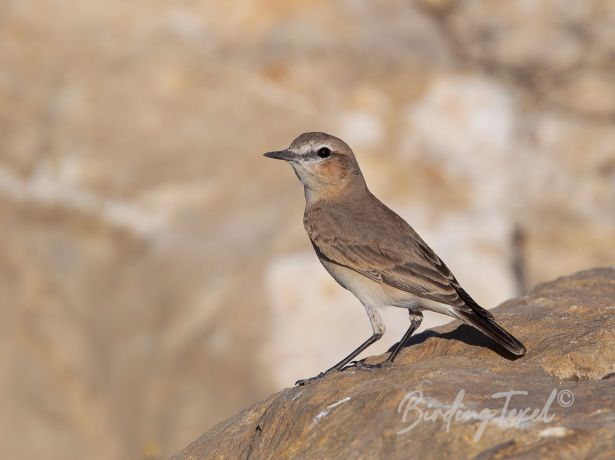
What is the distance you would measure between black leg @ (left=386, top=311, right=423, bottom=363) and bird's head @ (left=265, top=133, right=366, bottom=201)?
1.39m

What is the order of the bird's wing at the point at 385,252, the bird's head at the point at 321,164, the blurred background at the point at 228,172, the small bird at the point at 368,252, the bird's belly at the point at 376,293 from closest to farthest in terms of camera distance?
the small bird at the point at 368,252
the bird's wing at the point at 385,252
the bird's belly at the point at 376,293
the bird's head at the point at 321,164
the blurred background at the point at 228,172

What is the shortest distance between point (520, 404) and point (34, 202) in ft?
33.2

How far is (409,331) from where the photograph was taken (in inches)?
281

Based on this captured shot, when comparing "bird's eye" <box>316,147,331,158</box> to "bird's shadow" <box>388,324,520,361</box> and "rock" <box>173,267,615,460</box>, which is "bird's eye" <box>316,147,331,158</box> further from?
"rock" <box>173,267,615,460</box>

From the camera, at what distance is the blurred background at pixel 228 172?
41.4 ft

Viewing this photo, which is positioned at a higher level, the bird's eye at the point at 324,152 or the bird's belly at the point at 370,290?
the bird's eye at the point at 324,152

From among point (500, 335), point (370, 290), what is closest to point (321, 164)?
point (370, 290)

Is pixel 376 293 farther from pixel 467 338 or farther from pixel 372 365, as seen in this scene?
pixel 372 365

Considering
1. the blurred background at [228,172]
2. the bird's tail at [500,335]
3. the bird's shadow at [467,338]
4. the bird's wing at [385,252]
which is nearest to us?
the bird's tail at [500,335]

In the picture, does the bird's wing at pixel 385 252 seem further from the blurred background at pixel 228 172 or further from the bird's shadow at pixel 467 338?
the blurred background at pixel 228 172

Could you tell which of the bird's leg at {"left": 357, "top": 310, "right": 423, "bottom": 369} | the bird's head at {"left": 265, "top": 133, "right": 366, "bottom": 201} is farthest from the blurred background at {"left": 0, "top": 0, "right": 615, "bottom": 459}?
the bird's leg at {"left": 357, "top": 310, "right": 423, "bottom": 369}

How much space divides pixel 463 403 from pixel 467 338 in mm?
1879

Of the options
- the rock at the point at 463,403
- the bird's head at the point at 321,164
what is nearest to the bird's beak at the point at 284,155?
the bird's head at the point at 321,164

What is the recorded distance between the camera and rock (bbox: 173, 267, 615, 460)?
4.71 m
